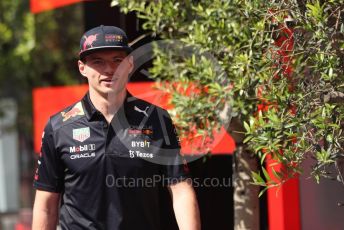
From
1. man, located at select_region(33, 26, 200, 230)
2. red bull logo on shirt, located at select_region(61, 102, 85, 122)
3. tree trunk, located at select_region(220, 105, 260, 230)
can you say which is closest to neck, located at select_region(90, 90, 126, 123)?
man, located at select_region(33, 26, 200, 230)

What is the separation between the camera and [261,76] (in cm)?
520

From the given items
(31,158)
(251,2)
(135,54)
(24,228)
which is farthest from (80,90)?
(31,158)

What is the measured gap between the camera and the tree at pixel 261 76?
477 cm

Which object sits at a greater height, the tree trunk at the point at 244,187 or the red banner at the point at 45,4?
the red banner at the point at 45,4

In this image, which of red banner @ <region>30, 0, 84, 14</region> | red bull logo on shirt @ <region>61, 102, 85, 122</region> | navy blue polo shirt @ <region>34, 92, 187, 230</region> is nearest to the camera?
navy blue polo shirt @ <region>34, 92, 187, 230</region>

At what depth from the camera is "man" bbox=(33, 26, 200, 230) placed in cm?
444

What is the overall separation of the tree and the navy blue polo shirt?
0.70 metres

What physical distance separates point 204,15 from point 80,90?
6.16m

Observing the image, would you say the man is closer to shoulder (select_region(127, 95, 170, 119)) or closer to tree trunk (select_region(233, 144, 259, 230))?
shoulder (select_region(127, 95, 170, 119))

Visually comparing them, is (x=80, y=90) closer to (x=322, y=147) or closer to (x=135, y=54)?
(x=135, y=54)

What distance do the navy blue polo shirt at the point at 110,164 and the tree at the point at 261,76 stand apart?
27.4 inches

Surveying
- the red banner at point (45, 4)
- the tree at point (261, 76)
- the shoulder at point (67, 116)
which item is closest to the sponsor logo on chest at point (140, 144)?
the shoulder at point (67, 116)

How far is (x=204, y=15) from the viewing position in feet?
20.0

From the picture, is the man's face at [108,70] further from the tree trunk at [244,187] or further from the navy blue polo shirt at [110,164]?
the tree trunk at [244,187]
